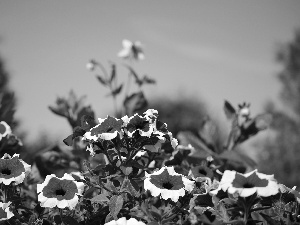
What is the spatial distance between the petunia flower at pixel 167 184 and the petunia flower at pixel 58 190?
23cm

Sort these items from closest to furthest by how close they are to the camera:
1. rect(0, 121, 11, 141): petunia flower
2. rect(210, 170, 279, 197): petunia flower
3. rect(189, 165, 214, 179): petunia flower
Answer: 1. rect(210, 170, 279, 197): petunia flower
2. rect(189, 165, 214, 179): petunia flower
3. rect(0, 121, 11, 141): petunia flower

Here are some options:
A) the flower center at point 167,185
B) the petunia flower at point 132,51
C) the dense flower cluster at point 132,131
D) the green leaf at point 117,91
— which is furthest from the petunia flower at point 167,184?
the petunia flower at point 132,51

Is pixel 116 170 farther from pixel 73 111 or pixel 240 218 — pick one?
pixel 73 111

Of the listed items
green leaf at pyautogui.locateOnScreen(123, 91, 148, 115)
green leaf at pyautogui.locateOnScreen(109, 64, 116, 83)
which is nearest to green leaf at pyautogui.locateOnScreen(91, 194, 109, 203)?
green leaf at pyautogui.locateOnScreen(123, 91, 148, 115)

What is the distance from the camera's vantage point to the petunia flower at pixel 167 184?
1134 millimetres

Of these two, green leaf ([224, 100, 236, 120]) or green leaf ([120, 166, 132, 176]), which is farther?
green leaf ([224, 100, 236, 120])

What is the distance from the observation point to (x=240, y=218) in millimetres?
1098

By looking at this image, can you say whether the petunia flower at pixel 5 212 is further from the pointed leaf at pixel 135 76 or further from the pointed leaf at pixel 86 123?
the pointed leaf at pixel 135 76

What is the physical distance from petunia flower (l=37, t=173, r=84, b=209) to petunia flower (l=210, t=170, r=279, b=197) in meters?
0.46

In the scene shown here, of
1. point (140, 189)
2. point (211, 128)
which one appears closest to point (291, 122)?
point (211, 128)

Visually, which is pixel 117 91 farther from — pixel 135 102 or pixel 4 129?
pixel 4 129

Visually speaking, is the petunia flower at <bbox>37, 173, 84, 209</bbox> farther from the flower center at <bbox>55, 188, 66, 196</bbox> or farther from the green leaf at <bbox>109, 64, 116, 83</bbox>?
the green leaf at <bbox>109, 64, 116, 83</bbox>

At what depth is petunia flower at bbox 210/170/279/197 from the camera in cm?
101

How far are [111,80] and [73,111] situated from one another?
318mm
